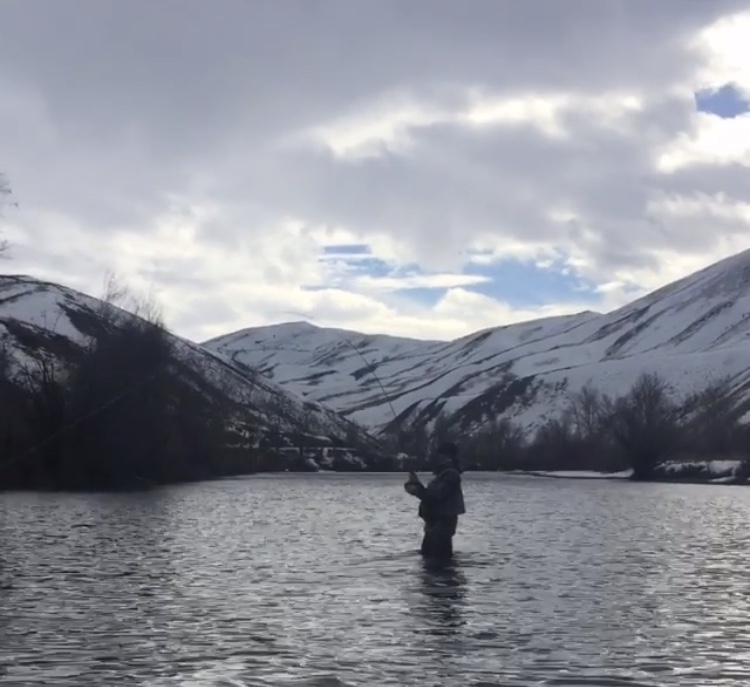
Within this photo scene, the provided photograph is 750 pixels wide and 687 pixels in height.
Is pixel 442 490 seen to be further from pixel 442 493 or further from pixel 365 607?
pixel 365 607

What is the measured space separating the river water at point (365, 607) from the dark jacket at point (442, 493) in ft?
4.63

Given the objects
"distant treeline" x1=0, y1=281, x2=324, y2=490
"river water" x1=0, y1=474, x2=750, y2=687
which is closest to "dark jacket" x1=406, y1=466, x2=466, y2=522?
"river water" x1=0, y1=474, x2=750, y2=687

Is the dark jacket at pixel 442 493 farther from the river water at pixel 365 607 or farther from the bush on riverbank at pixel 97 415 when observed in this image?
the bush on riverbank at pixel 97 415

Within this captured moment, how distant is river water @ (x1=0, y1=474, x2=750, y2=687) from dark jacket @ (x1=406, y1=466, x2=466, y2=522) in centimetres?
141

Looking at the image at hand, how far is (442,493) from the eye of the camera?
81.3 feet

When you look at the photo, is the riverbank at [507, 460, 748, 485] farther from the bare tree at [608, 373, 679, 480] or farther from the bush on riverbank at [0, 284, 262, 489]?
the bush on riverbank at [0, 284, 262, 489]

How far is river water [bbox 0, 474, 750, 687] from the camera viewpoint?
14641 millimetres

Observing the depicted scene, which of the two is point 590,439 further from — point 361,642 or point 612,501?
point 361,642

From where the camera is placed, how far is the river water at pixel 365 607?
1464cm

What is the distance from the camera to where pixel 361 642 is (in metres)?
16.6

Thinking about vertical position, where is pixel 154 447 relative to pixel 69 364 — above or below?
below

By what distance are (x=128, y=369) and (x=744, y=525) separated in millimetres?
46764

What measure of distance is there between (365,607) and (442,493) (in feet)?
16.6

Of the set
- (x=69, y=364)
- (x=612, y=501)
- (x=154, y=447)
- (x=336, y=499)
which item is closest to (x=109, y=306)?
(x=69, y=364)
